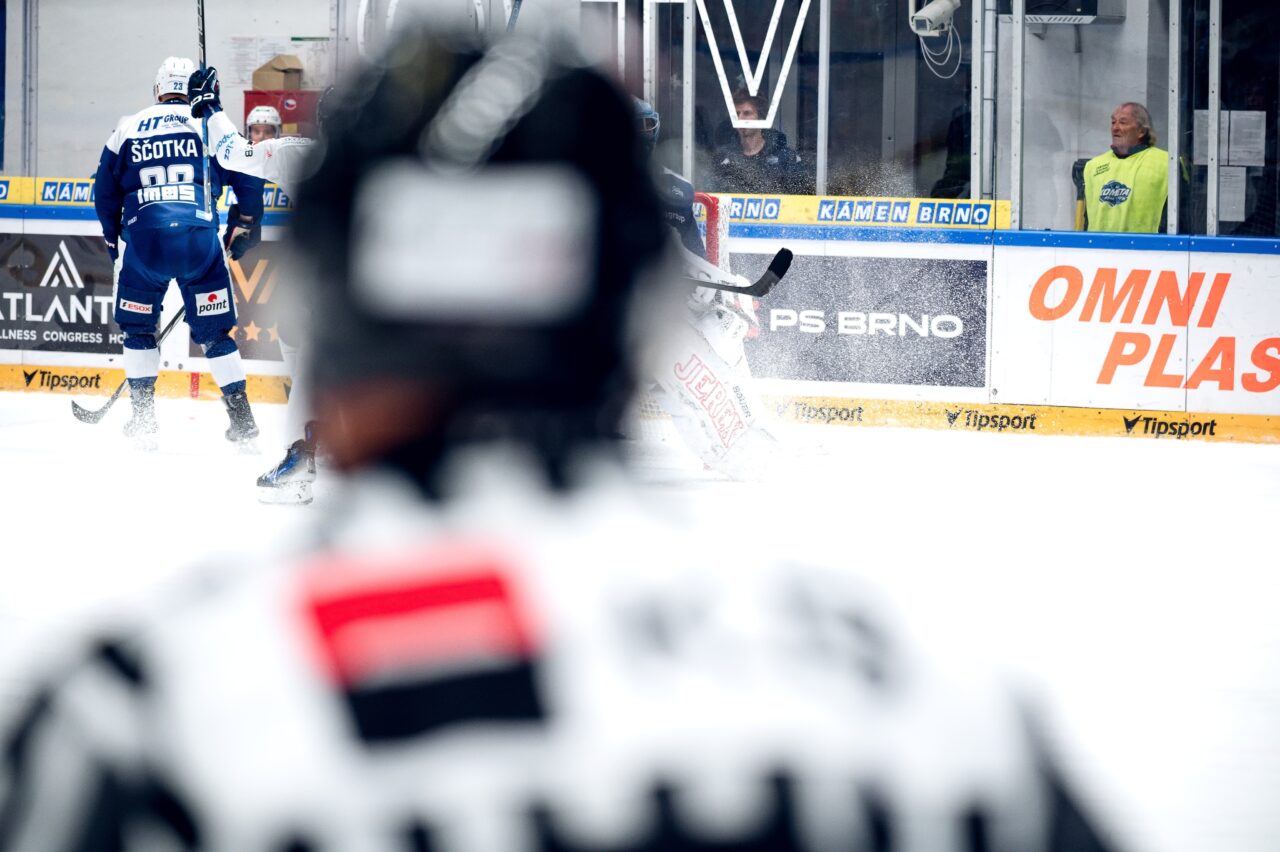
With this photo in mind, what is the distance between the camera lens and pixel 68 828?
629 millimetres

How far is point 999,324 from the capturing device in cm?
914

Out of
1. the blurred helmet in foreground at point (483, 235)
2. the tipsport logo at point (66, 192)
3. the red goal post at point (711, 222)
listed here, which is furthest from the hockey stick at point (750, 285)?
the tipsport logo at point (66, 192)

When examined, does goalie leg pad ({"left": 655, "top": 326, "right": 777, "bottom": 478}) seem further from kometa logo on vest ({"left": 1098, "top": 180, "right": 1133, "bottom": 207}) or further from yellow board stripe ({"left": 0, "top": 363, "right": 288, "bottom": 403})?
yellow board stripe ({"left": 0, "top": 363, "right": 288, "bottom": 403})

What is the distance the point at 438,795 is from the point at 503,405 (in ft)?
0.48

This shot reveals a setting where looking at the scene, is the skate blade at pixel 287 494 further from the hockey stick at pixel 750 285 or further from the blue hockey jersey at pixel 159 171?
the blue hockey jersey at pixel 159 171

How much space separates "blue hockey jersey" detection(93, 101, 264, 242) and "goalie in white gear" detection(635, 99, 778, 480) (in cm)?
239

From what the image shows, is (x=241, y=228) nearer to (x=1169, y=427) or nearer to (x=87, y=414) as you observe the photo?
(x=87, y=414)

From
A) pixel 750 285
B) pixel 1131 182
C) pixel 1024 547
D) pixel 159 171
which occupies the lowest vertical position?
pixel 1024 547

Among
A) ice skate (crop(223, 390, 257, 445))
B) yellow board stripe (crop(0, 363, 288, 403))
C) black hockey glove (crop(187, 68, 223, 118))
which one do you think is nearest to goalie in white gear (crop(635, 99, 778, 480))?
ice skate (crop(223, 390, 257, 445))

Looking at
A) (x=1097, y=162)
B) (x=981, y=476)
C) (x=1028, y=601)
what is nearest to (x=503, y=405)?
(x=1028, y=601)

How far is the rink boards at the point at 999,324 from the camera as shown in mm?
8836

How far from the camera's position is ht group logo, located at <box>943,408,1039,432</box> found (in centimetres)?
916

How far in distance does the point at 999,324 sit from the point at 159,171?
4.37m

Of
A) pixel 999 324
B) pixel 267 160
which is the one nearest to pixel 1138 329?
pixel 999 324
